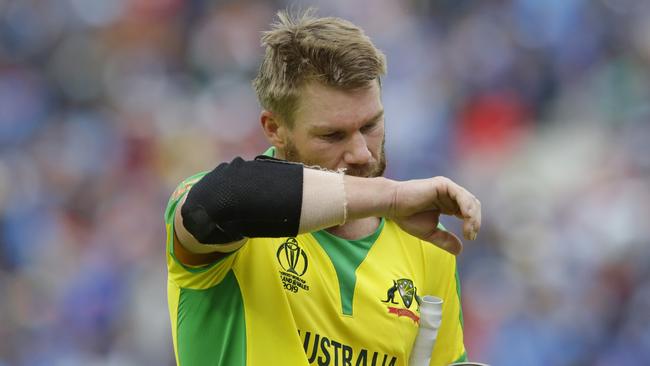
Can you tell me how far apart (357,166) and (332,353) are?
0.51 metres

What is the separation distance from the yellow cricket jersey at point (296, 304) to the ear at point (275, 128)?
0.28m

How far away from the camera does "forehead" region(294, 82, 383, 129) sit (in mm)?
2365

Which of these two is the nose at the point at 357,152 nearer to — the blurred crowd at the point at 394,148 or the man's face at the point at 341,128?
the man's face at the point at 341,128

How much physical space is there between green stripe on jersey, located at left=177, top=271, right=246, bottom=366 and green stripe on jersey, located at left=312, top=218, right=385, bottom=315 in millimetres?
307

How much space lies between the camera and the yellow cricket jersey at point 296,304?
2322mm

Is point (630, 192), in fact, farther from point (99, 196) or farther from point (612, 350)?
point (99, 196)

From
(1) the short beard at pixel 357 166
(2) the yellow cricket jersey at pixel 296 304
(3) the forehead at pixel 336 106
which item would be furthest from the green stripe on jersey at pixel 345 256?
(3) the forehead at pixel 336 106

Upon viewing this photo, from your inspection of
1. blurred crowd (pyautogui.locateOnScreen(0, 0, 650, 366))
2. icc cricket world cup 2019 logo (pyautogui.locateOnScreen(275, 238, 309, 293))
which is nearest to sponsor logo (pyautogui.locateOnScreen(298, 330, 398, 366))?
icc cricket world cup 2019 logo (pyautogui.locateOnScreen(275, 238, 309, 293))

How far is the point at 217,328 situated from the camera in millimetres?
2352

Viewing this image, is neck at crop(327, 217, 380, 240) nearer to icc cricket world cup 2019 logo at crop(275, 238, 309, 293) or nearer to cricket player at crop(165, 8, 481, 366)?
cricket player at crop(165, 8, 481, 366)

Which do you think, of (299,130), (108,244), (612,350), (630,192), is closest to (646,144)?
(630,192)

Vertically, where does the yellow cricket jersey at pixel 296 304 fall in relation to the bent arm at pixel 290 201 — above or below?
below

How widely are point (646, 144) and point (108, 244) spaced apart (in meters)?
3.71

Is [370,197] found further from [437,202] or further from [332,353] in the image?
[332,353]
